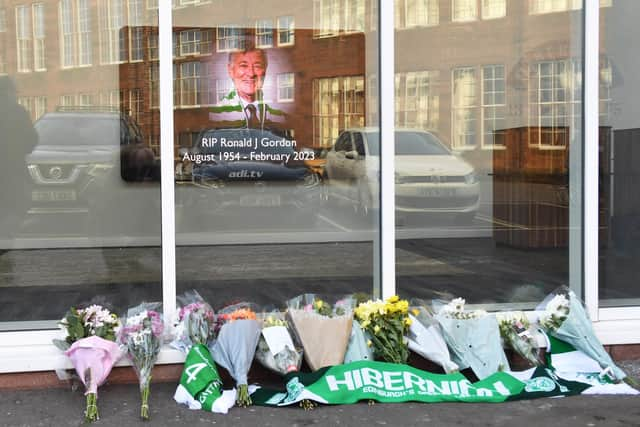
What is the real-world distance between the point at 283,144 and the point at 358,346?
326cm

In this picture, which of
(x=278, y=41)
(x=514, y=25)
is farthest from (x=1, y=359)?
(x=514, y=25)

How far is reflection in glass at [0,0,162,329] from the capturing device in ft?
24.5

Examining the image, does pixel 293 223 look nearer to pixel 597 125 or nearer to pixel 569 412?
pixel 597 125

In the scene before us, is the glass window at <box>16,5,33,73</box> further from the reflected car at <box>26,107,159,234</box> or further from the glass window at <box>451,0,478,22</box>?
the glass window at <box>451,0,478,22</box>

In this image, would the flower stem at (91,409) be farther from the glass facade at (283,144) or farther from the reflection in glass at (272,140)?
the reflection in glass at (272,140)

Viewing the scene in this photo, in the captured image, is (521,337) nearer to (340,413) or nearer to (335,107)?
(340,413)

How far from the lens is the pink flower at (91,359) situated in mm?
4652

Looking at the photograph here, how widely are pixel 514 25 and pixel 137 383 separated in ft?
18.5

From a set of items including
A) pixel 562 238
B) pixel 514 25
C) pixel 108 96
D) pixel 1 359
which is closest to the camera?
pixel 1 359

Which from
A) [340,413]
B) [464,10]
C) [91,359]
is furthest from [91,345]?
[464,10]

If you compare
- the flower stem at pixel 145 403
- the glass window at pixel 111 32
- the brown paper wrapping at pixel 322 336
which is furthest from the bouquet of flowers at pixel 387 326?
the glass window at pixel 111 32

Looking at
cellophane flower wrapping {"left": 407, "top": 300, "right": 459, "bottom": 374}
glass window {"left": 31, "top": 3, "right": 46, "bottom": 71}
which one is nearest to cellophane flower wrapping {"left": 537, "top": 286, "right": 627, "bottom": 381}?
cellophane flower wrapping {"left": 407, "top": 300, "right": 459, "bottom": 374}

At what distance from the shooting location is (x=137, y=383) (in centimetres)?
509

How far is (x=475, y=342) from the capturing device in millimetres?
5133
